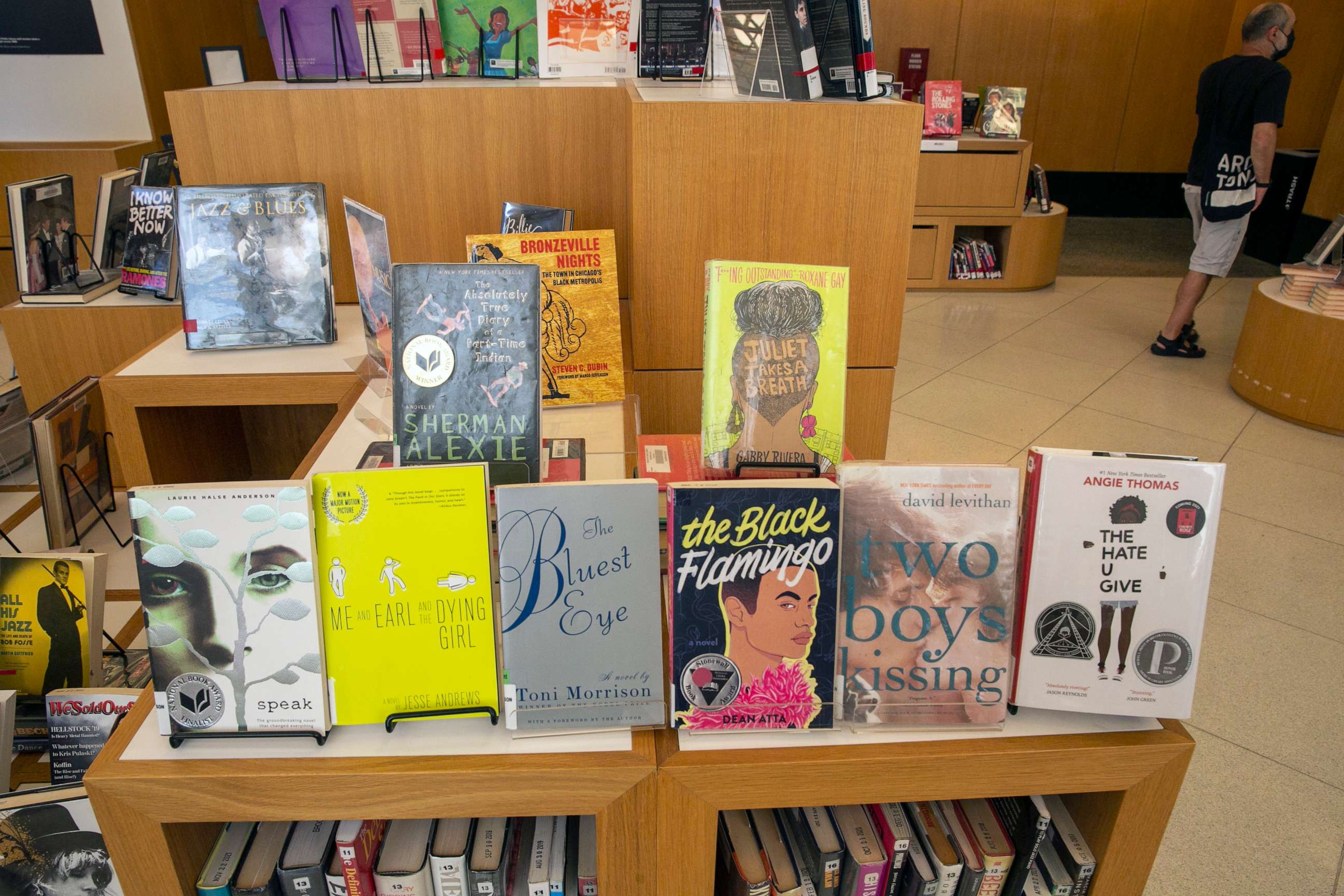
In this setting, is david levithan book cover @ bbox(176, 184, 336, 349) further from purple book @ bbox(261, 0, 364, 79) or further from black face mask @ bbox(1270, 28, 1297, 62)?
black face mask @ bbox(1270, 28, 1297, 62)

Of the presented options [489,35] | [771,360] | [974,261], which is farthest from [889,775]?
[974,261]

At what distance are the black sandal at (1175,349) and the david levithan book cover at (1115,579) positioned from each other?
15.8 feet

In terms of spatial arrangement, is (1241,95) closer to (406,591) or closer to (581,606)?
(581,606)

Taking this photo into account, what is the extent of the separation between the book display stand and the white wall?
12.0ft

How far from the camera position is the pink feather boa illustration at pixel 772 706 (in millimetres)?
1139

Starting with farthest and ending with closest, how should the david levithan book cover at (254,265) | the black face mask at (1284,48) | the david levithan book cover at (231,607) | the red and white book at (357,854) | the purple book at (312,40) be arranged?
the black face mask at (1284,48)
the purple book at (312,40)
the david levithan book cover at (254,265)
the red and white book at (357,854)
the david levithan book cover at (231,607)

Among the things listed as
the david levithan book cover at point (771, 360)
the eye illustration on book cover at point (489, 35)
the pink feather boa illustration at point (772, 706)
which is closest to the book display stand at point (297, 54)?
the eye illustration on book cover at point (489, 35)

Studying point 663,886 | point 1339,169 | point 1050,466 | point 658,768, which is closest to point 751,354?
point 1050,466

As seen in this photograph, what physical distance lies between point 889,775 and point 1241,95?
489 cm

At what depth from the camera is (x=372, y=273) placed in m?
2.02

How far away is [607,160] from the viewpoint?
261 cm

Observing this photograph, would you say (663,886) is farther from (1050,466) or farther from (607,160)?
(607,160)

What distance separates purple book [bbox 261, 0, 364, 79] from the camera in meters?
2.45

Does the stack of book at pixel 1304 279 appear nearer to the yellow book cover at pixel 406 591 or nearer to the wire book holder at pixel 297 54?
the wire book holder at pixel 297 54
